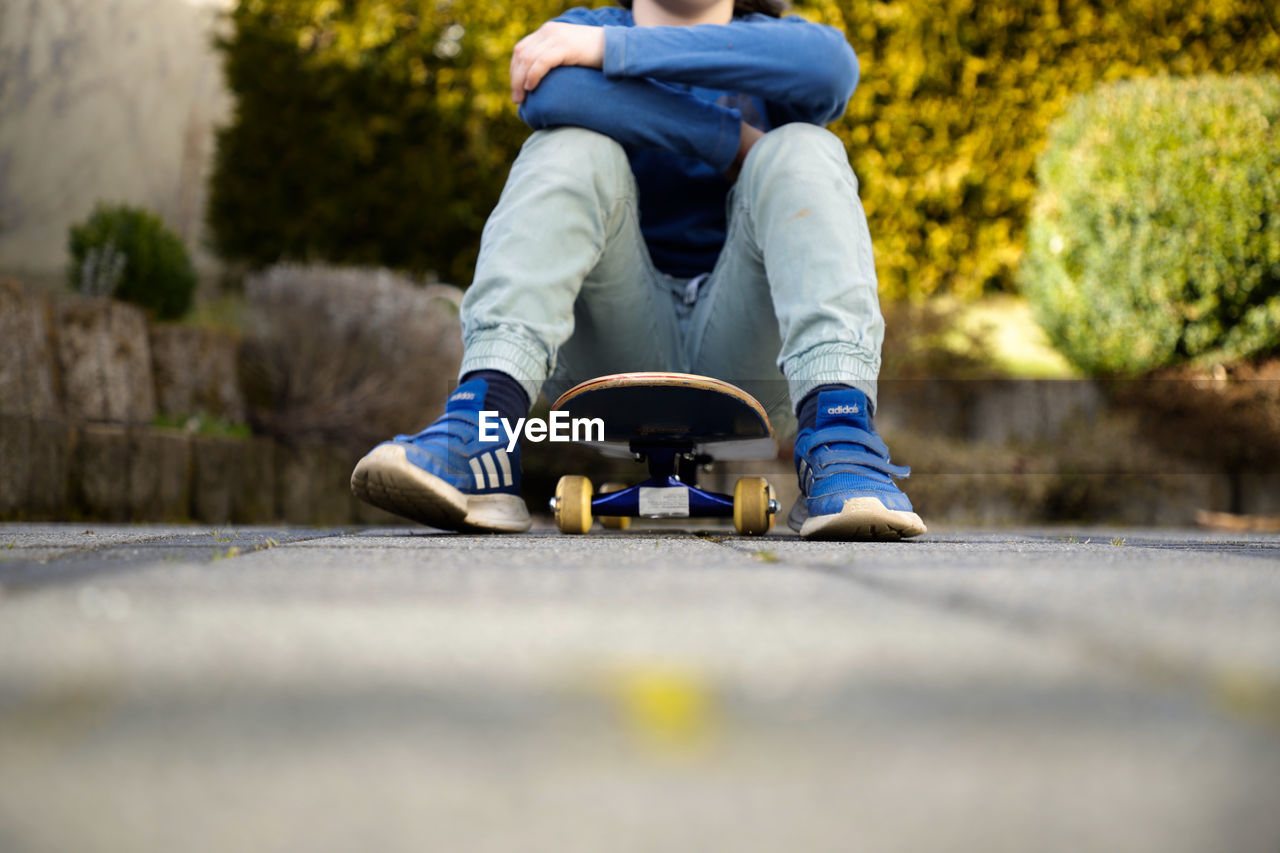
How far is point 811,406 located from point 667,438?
1.10ft

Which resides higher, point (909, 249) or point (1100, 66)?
point (1100, 66)

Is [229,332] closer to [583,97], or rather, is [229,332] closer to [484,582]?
[583,97]

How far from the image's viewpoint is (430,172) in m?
6.10

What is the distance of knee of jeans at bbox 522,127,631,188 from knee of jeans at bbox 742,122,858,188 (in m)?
0.23

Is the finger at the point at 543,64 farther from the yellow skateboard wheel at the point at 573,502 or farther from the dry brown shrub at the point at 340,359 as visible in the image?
the dry brown shrub at the point at 340,359

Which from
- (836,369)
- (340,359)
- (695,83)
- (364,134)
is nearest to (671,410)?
(836,369)

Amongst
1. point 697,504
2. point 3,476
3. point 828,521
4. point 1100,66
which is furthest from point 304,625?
point 1100,66

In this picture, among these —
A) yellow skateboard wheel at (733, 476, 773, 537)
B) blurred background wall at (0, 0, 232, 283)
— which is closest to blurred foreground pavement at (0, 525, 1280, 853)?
yellow skateboard wheel at (733, 476, 773, 537)

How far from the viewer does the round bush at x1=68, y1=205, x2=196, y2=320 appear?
146 inches

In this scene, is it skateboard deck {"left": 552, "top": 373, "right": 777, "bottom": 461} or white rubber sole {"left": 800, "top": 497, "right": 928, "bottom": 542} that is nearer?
white rubber sole {"left": 800, "top": 497, "right": 928, "bottom": 542}

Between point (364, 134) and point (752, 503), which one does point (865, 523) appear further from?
point (364, 134)

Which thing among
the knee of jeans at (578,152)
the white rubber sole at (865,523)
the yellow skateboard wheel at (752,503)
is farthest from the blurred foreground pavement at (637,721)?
the knee of jeans at (578,152)

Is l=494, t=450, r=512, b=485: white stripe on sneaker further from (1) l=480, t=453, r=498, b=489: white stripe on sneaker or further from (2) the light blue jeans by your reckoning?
(2) the light blue jeans

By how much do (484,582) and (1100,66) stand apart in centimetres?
656
